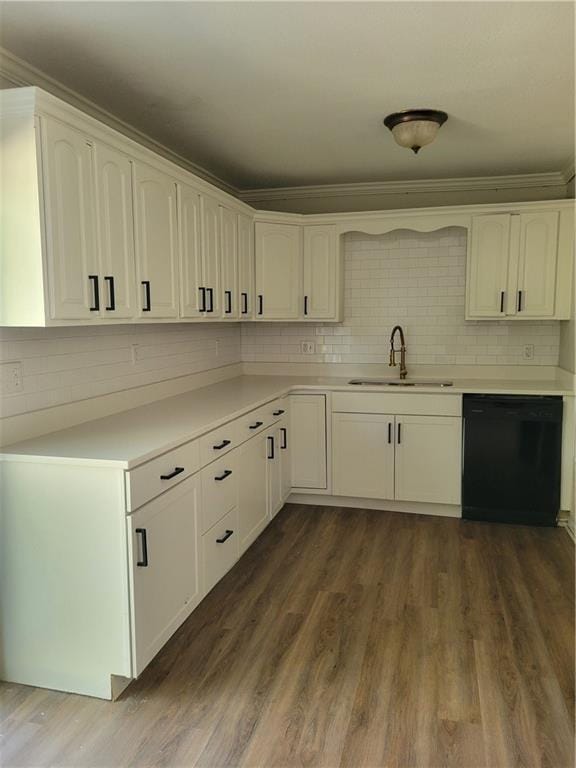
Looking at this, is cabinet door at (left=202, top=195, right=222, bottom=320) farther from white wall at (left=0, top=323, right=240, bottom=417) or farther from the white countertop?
the white countertop

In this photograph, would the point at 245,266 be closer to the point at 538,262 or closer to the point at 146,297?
the point at 146,297

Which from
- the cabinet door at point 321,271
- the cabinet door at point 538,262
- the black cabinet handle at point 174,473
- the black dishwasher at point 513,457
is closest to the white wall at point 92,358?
the black cabinet handle at point 174,473

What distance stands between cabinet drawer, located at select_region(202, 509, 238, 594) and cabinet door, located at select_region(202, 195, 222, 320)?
1.30 meters

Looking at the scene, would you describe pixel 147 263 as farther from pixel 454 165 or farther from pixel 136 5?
pixel 454 165

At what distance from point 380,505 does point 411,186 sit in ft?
8.26

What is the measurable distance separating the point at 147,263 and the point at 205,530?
132 centimetres

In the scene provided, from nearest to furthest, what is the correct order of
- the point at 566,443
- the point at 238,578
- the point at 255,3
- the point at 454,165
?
1. the point at 255,3
2. the point at 238,578
3. the point at 566,443
4. the point at 454,165

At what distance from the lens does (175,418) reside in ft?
9.24

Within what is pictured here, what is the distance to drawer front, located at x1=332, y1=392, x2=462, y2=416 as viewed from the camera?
12.9 feet

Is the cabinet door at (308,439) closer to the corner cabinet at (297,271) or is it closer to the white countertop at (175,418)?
the white countertop at (175,418)

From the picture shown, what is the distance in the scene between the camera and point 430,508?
13.5 ft

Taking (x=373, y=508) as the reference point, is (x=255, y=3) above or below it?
above

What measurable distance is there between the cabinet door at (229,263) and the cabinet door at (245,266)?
0.09 meters

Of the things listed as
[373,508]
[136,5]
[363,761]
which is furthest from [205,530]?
[136,5]
